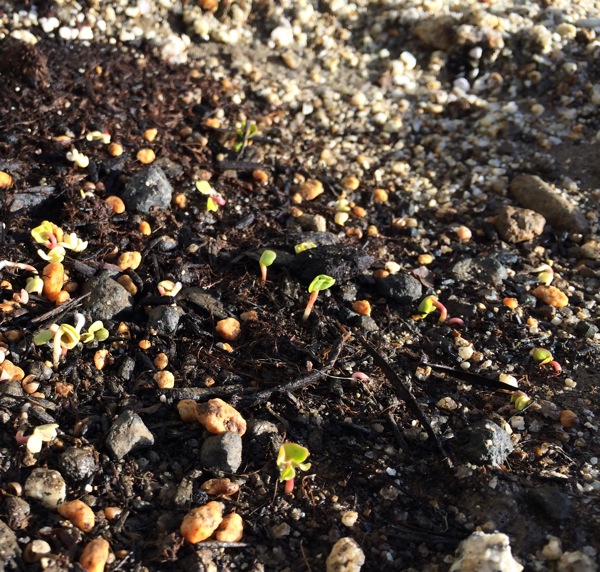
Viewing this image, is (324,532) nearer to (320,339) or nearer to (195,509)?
(195,509)

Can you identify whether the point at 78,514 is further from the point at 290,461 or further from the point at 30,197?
the point at 30,197

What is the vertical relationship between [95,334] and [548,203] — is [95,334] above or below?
below

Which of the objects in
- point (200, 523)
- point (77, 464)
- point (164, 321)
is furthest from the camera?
point (164, 321)

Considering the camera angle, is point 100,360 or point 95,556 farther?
point 100,360

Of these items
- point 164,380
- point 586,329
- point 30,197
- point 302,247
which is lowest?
point 164,380

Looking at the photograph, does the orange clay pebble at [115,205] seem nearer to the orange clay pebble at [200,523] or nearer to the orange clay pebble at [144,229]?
the orange clay pebble at [144,229]

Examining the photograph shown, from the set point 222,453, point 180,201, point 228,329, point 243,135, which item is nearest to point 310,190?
point 243,135

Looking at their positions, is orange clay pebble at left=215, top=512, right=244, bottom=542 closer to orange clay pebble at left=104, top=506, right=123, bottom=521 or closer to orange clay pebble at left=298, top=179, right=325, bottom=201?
orange clay pebble at left=104, top=506, right=123, bottom=521
